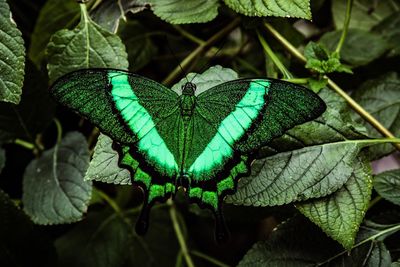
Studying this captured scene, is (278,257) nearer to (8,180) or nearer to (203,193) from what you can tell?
(203,193)

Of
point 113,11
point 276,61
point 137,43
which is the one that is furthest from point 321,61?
point 137,43

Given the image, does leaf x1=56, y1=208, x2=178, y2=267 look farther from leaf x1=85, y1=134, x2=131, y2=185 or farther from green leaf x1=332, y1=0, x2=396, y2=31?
green leaf x1=332, y1=0, x2=396, y2=31

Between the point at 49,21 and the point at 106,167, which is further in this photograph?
the point at 49,21

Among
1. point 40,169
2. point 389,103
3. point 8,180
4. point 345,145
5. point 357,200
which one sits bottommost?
point 357,200

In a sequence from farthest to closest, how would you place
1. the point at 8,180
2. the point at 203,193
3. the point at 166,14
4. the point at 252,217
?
the point at 8,180, the point at 252,217, the point at 166,14, the point at 203,193

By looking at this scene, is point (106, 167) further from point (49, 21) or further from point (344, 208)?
point (49, 21)

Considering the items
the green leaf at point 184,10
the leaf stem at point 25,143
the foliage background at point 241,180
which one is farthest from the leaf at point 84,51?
the leaf stem at point 25,143

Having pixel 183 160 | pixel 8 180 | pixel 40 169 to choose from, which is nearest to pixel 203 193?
pixel 183 160

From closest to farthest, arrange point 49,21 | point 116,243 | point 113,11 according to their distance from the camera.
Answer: point 113,11 < point 49,21 < point 116,243

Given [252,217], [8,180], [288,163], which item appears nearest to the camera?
[288,163]
